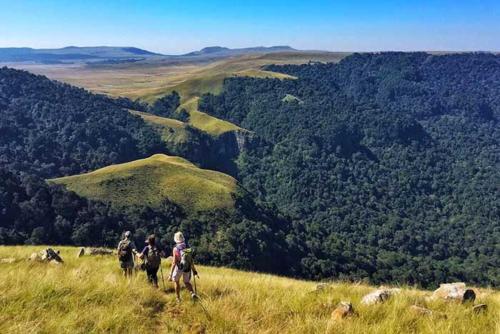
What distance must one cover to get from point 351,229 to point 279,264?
207ft

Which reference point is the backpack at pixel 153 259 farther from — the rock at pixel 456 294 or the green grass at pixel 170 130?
the green grass at pixel 170 130

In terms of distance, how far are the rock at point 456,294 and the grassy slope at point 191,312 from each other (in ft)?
1.18

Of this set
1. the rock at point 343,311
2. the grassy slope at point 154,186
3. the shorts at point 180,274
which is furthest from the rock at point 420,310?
the grassy slope at point 154,186

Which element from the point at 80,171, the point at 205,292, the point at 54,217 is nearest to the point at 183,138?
the point at 80,171

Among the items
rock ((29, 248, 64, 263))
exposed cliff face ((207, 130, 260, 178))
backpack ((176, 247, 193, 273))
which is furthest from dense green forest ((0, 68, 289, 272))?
backpack ((176, 247, 193, 273))

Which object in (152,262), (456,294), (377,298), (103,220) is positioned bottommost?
(103,220)

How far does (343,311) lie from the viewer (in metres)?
8.73

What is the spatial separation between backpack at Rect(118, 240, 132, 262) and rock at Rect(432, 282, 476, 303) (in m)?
8.20

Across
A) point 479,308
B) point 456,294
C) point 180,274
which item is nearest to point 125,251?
point 180,274

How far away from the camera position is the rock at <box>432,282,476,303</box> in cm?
1015

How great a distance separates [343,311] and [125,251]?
23.2 feet

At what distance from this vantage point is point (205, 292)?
10.9m

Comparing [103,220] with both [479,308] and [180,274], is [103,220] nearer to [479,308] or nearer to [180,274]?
[180,274]

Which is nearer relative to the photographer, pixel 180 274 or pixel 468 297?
pixel 468 297
